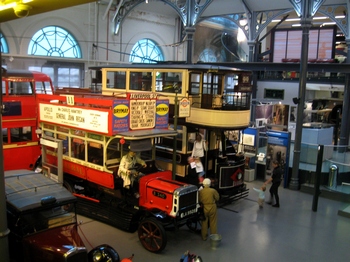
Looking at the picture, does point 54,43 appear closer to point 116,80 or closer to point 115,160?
point 116,80

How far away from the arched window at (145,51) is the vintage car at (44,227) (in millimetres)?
21627

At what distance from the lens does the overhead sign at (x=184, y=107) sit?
1107cm

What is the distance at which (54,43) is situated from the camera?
23250 millimetres

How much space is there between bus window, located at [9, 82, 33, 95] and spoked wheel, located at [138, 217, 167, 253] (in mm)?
7805

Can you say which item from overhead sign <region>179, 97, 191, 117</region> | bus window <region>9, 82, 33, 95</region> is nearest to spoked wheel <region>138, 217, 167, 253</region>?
overhead sign <region>179, 97, 191, 117</region>

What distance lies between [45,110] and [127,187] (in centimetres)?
405

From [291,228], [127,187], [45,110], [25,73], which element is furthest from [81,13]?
[291,228]

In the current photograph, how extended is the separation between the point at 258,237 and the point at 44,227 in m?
5.73

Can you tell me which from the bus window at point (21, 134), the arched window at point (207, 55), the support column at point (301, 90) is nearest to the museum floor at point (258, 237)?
the support column at point (301, 90)

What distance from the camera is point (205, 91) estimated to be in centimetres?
1234

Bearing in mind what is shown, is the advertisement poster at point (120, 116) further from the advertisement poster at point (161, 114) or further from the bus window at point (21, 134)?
the bus window at point (21, 134)

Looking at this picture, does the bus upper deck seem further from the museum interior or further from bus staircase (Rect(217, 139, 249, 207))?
bus staircase (Rect(217, 139, 249, 207))

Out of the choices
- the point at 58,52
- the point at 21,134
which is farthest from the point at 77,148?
the point at 58,52

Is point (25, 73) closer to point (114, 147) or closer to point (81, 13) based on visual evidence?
point (114, 147)
